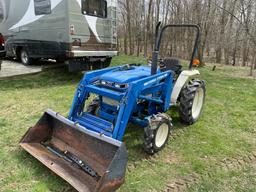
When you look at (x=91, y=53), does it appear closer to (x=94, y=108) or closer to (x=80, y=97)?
(x=94, y=108)

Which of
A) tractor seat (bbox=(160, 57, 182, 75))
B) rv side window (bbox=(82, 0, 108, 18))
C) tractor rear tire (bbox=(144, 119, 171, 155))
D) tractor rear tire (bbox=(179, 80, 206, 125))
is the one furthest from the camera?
rv side window (bbox=(82, 0, 108, 18))

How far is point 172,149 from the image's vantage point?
361 cm

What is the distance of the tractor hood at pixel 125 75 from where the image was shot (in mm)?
3429

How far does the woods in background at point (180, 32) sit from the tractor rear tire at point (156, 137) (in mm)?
9073

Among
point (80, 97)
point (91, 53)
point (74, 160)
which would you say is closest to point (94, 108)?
point (80, 97)

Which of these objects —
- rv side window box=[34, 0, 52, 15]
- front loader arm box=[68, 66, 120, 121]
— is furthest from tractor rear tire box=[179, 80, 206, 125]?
rv side window box=[34, 0, 52, 15]

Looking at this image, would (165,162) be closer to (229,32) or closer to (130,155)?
(130,155)

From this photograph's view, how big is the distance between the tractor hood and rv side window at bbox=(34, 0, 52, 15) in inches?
159

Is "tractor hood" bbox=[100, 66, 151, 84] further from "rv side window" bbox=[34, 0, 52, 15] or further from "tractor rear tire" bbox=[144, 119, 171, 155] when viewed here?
"rv side window" bbox=[34, 0, 52, 15]

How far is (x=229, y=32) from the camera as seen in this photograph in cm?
1416

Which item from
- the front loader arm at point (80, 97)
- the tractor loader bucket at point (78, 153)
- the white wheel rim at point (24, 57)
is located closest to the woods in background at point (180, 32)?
the white wheel rim at point (24, 57)

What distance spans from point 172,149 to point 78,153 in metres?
1.27

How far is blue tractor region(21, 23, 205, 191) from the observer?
8.77 feet

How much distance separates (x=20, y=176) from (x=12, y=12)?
23.8 ft
